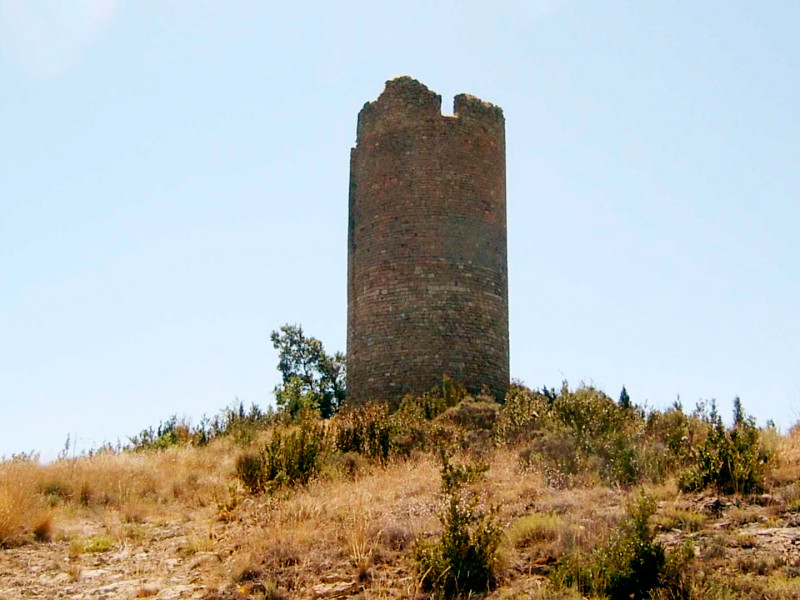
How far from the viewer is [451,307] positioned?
18.4 m

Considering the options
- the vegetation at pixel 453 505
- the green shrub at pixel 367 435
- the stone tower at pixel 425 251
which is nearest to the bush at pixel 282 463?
the vegetation at pixel 453 505

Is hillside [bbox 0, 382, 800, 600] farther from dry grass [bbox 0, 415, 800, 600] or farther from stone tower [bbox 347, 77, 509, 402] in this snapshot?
stone tower [bbox 347, 77, 509, 402]

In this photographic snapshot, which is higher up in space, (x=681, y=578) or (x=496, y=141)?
(x=496, y=141)

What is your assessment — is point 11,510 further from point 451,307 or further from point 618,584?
point 451,307

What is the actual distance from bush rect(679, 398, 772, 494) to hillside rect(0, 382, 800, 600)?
0.08 ft

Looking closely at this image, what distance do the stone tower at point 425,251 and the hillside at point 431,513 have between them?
3072mm

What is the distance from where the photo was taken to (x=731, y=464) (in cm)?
1009

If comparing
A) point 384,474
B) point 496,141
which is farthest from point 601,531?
point 496,141

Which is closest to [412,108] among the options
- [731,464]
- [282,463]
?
[282,463]

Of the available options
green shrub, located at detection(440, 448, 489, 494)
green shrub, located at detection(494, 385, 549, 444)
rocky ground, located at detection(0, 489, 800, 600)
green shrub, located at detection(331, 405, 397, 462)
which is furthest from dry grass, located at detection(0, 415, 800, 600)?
green shrub, located at detection(494, 385, 549, 444)

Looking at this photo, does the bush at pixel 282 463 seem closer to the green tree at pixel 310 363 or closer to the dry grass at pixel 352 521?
the dry grass at pixel 352 521

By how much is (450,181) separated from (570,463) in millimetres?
8197

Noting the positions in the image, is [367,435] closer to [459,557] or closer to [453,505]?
[453,505]

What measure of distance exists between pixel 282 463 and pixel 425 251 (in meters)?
7.20
